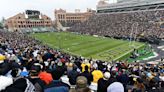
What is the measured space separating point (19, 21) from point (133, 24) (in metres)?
74.0

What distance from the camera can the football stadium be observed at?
7605mm

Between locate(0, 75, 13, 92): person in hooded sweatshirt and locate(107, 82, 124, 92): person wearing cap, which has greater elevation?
locate(0, 75, 13, 92): person in hooded sweatshirt

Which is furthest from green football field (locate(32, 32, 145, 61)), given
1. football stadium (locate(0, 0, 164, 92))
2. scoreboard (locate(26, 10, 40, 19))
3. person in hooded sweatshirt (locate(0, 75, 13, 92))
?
scoreboard (locate(26, 10, 40, 19))

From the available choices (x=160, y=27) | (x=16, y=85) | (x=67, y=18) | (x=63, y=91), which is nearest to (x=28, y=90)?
(x=16, y=85)

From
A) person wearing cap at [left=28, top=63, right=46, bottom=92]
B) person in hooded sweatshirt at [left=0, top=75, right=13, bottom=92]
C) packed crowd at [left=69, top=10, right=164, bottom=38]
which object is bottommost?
packed crowd at [left=69, top=10, right=164, bottom=38]

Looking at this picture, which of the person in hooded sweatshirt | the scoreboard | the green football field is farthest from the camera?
the scoreboard

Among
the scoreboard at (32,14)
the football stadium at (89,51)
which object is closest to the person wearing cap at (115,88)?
the football stadium at (89,51)

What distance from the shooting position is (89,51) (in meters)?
49.5

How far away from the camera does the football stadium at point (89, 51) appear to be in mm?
7605

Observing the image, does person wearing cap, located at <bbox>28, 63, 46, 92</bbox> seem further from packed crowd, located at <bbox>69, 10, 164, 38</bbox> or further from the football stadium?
packed crowd, located at <bbox>69, 10, 164, 38</bbox>

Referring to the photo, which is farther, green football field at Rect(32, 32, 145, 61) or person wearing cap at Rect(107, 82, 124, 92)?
green football field at Rect(32, 32, 145, 61)

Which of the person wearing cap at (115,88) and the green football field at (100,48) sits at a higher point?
the person wearing cap at (115,88)

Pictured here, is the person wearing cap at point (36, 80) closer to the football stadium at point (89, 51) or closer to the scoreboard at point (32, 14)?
the football stadium at point (89, 51)

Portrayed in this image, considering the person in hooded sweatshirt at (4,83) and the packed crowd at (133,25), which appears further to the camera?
the packed crowd at (133,25)
